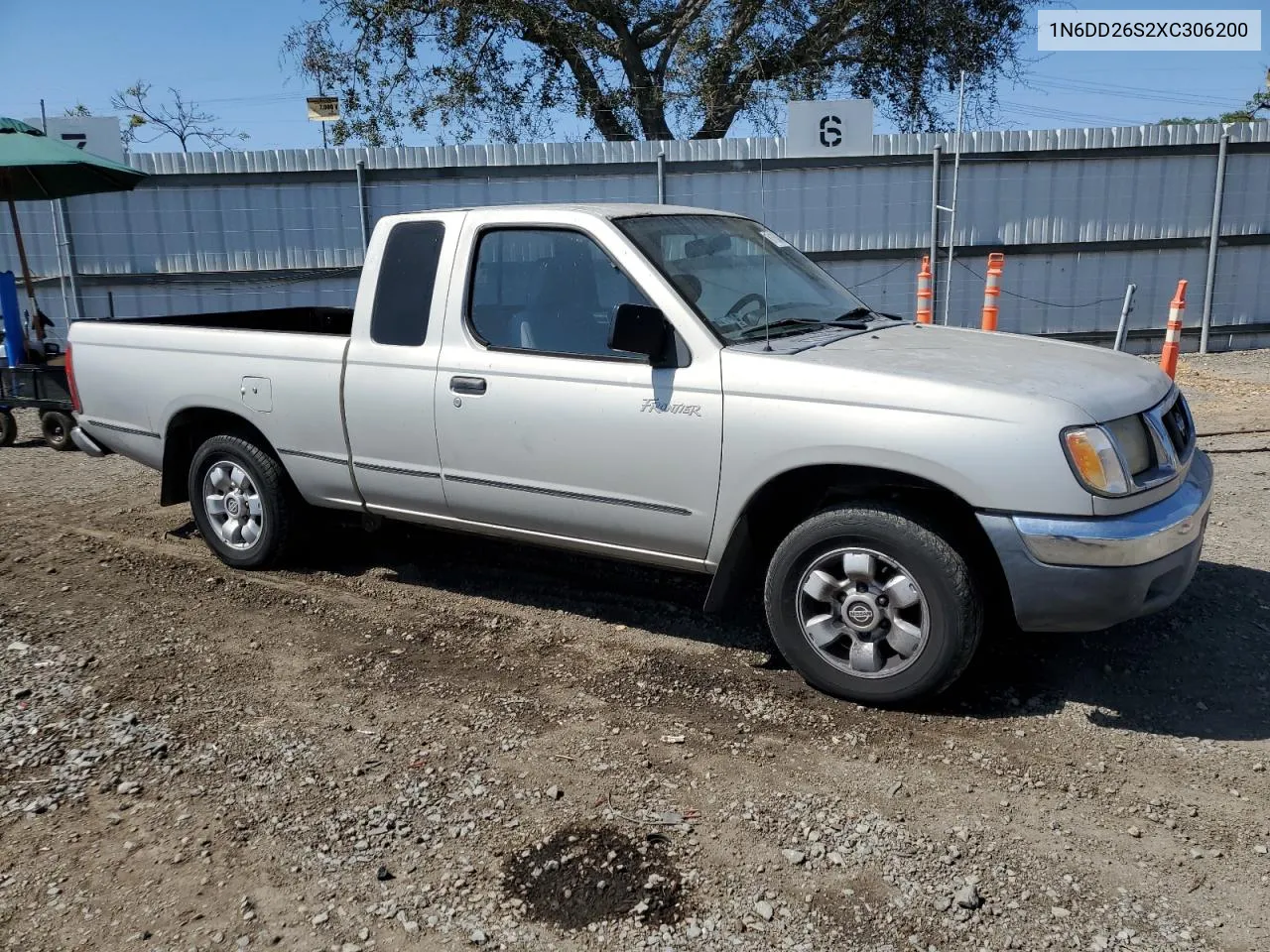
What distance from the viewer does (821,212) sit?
1353 cm

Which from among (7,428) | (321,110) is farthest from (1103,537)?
(321,110)

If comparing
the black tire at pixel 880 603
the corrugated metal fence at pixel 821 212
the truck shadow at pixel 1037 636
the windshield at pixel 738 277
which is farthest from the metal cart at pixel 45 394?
the black tire at pixel 880 603

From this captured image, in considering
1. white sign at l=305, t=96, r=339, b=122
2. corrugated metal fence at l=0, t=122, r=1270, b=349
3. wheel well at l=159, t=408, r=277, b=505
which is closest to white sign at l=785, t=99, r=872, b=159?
corrugated metal fence at l=0, t=122, r=1270, b=349

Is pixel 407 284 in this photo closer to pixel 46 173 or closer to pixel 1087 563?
pixel 1087 563

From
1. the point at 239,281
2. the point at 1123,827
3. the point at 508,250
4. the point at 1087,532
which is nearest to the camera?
the point at 1123,827

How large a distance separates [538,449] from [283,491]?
1850mm

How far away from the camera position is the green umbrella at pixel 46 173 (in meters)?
9.51

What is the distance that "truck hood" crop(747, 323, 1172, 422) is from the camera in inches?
151

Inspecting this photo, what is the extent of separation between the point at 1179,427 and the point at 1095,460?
0.91 meters

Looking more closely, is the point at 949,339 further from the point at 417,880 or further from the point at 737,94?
the point at 737,94

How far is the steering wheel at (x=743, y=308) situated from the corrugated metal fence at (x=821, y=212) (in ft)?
28.4

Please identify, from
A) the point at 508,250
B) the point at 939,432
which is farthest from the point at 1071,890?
the point at 508,250

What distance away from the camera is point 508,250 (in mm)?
4910

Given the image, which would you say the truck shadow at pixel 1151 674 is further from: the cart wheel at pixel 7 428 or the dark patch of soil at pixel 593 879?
the cart wheel at pixel 7 428
